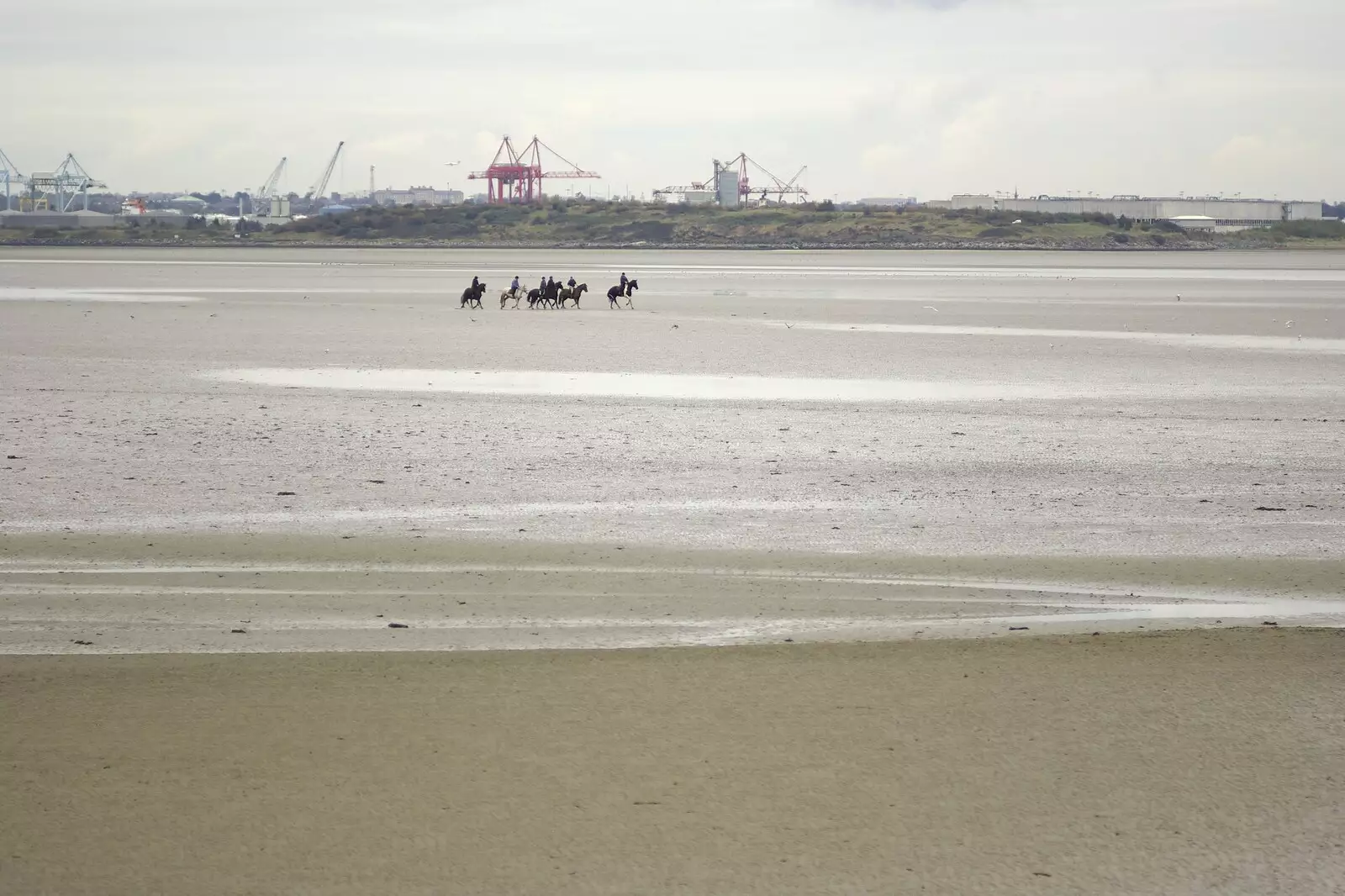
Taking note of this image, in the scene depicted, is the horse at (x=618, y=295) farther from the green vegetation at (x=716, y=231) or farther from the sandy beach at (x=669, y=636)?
the green vegetation at (x=716, y=231)

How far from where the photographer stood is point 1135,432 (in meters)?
17.1

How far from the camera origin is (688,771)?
603 centimetres

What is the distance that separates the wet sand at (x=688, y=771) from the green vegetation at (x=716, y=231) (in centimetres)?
12759

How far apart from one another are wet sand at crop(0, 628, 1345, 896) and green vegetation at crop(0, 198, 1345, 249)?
128 meters

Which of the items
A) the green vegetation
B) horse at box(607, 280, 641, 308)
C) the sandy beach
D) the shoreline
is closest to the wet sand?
the sandy beach

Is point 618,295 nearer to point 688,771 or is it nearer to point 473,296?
point 473,296

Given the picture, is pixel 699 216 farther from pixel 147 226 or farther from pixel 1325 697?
pixel 1325 697

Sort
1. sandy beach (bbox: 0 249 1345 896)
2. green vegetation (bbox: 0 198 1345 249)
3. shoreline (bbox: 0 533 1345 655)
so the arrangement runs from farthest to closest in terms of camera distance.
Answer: green vegetation (bbox: 0 198 1345 249), shoreline (bbox: 0 533 1345 655), sandy beach (bbox: 0 249 1345 896)

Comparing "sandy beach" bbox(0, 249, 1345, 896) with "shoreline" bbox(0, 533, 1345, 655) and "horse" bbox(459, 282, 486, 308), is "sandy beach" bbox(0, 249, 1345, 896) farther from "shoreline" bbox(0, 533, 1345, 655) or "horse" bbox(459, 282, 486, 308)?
"horse" bbox(459, 282, 486, 308)

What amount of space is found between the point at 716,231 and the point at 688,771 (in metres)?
158

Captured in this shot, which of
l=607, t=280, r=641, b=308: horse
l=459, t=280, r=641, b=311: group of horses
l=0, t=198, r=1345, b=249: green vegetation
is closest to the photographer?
l=459, t=280, r=641, b=311: group of horses

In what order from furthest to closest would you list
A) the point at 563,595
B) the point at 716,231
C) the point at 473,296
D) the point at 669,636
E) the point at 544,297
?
the point at 716,231
the point at 544,297
the point at 473,296
the point at 563,595
the point at 669,636

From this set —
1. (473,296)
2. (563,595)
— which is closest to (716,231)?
(473,296)

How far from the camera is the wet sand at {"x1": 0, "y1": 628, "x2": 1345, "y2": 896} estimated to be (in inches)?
201
